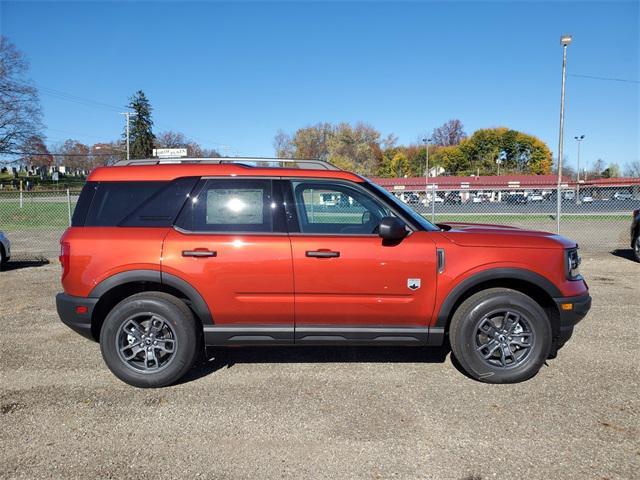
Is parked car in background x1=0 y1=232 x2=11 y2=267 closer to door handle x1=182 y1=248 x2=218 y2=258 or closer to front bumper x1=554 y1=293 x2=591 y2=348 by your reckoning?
door handle x1=182 y1=248 x2=218 y2=258

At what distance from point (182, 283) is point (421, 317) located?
78.6 inches

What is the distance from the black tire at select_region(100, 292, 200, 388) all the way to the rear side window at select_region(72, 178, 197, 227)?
645 mm

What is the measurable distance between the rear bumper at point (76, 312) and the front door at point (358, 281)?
172cm

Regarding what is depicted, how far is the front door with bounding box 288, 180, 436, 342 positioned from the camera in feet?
12.6

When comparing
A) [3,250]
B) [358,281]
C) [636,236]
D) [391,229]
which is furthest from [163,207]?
[636,236]

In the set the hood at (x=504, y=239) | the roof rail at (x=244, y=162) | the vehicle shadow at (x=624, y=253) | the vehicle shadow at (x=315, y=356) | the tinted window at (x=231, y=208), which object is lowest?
the vehicle shadow at (x=315, y=356)

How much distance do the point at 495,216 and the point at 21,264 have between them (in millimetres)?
17366

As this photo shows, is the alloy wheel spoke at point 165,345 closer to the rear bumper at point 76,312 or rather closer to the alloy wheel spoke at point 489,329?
the rear bumper at point 76,312

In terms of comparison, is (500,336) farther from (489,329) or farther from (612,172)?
(612,172)

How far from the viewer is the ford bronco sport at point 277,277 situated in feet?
12.6

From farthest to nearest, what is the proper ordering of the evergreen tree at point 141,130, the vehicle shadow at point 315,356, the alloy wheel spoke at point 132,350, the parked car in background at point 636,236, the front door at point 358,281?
the evergreen tree at point 141,130, the parked car in background at point 636,236, the vehicle shadow at point 315,356, the alloy wheel spoke at point 132,350, the front door at point 358,281

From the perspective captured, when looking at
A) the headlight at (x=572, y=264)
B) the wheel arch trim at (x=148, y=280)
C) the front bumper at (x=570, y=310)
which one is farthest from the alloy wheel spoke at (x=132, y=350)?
the headlight at (x=572, y=264)

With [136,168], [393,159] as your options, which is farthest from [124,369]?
[393,159]

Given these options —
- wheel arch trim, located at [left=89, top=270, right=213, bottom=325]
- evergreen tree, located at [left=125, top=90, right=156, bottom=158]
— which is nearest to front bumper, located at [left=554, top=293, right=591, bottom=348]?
wheel arch trim, located at [left=89, top=270, right=213, bottom=325]
